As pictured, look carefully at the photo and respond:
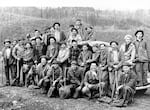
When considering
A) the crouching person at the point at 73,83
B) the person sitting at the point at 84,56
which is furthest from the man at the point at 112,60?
the crouching person at the point at 73,83

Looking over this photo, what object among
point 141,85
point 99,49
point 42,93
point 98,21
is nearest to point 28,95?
point 42,93

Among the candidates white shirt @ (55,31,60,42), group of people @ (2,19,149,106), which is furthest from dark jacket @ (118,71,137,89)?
white shirt @ (55,31,60,42)

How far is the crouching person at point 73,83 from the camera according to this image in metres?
8.43

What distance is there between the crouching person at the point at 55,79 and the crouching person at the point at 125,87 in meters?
2.05

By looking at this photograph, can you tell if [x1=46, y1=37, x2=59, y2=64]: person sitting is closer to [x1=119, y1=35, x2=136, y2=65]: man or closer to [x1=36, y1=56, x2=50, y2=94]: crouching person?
[x1=36, y1=56, x2=50, y2=94]: crouching person

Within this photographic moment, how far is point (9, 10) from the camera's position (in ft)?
111

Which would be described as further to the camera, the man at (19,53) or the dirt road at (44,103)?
the man at (19,53)

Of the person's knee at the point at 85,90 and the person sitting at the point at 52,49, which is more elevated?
the person sitting at the point at 52,49

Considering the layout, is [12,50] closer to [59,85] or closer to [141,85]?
[59,85]

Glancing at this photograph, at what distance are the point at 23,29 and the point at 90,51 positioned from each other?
18.9m

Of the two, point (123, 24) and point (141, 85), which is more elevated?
point (123, 24)

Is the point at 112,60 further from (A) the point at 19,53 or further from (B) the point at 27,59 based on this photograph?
(A) the point at 19,53

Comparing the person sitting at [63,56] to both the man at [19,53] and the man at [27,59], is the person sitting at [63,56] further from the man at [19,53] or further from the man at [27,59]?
the man at [19,53]

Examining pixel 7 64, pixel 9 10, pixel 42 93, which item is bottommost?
pixel 42 93
